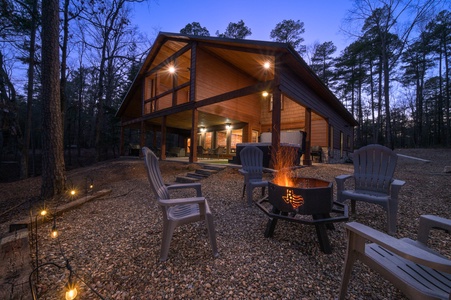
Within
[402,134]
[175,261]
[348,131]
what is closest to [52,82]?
[175,261]

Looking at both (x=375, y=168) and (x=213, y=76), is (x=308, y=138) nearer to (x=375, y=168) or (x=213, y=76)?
(x=375, y=168)

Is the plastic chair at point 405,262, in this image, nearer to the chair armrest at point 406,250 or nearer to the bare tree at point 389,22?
the chair armrest at point 406,250

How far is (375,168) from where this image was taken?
2.95 metres

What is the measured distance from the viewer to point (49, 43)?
399 centimetres

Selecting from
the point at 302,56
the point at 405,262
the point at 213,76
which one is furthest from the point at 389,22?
the point at 405,262

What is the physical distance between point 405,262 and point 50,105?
6.18 metres

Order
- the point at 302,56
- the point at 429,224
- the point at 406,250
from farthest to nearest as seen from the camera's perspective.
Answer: the point at 302,56
the point at 429,224
the point at 406,250

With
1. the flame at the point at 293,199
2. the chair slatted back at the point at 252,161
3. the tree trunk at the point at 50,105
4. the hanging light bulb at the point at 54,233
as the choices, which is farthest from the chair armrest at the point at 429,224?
the tree trunk at the point at 50,105

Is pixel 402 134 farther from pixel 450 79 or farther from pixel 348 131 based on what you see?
pixel 348 131

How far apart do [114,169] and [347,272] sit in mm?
9520

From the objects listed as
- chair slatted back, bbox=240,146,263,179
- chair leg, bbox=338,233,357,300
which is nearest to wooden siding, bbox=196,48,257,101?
chair slatted back, bbox=240,146,263,179

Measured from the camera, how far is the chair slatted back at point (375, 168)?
9.25ft

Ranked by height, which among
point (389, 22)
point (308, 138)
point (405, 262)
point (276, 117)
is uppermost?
point (389, 22)

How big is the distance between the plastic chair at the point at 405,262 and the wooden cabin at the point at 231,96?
469cm
